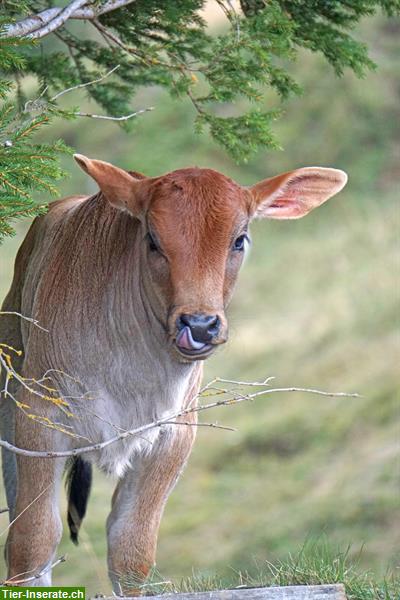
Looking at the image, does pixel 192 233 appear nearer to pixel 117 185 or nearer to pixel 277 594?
pixel 117 185

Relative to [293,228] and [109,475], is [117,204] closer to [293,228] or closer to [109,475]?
[109,475]

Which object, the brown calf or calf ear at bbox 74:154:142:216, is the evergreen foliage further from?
Result: the brown calf

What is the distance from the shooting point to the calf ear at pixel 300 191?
24.2ft

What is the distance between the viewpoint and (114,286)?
24.1 ft

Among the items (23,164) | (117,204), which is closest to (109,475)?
(117,204)

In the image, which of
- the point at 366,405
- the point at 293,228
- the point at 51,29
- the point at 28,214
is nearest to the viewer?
the point at 28,214

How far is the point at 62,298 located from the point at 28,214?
4.26 feet

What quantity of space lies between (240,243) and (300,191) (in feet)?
2.29

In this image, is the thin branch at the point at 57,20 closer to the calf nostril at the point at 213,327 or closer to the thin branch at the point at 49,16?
the thin branch at the point at 49,16

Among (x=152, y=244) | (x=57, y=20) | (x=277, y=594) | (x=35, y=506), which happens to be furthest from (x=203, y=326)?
(x=57, y=20)

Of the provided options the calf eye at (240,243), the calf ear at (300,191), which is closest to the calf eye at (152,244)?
the calf eye at (240,243)

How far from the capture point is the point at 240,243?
698 cm

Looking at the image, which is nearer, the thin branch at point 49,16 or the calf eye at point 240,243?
the thin branch at point 49,16

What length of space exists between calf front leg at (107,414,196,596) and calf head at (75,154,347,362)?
2.51 feet
